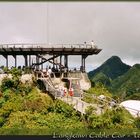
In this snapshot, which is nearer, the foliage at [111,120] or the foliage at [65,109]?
the foliage at [111,120]

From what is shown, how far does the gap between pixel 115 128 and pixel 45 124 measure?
4725mm

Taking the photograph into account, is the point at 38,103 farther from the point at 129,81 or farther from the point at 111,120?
the point at 129,81

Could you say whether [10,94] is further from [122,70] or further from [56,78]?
[122,70]

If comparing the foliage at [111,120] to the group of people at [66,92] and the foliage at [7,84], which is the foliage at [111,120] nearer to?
the group of people at [66,92]

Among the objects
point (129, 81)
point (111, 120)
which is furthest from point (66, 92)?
point (129, 81)

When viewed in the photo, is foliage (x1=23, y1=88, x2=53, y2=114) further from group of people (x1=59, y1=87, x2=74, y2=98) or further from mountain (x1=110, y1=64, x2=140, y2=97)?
mountain (x1=110, y1=64, x2=140, y2=97)

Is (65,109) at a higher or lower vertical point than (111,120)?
higher

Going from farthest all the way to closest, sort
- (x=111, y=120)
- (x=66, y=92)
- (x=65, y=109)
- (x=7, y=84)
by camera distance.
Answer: (x=7, y=84) → (x=66, y=92) → (x=65, y=109) → (x=111, y=120)

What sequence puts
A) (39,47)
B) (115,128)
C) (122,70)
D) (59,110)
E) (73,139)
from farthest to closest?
(122,70) < (39,47) < (59,110) < (115,128) < (73,139)

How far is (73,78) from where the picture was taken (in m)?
45.3

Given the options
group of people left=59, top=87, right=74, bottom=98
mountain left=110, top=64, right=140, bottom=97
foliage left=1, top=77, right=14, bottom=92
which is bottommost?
group of people left=59, top=87, right=74, bottom=98

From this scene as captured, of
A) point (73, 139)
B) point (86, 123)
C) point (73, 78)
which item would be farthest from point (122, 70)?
point (73, 139)

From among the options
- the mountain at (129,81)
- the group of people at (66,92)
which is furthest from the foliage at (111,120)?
the mountain at (129,81)

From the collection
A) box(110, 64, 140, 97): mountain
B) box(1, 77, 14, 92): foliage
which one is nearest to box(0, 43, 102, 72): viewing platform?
box(1, 77, 14, 92): foliage
